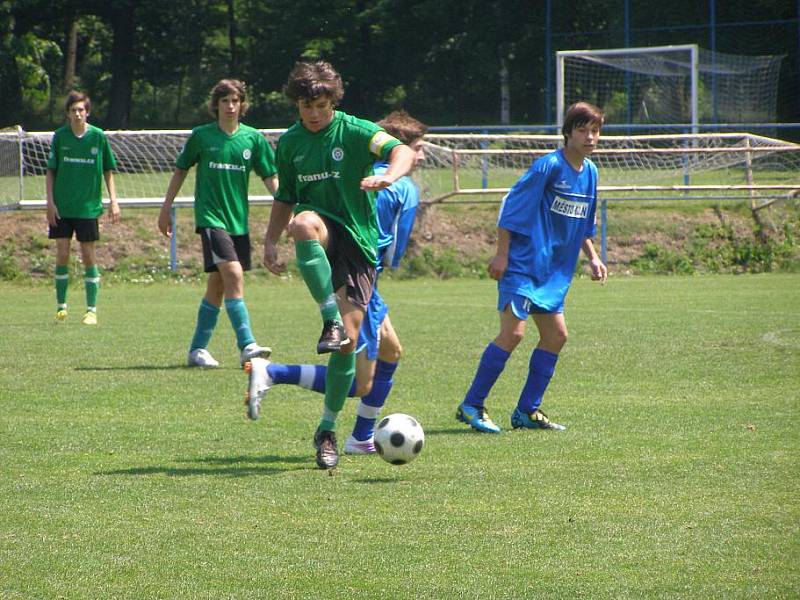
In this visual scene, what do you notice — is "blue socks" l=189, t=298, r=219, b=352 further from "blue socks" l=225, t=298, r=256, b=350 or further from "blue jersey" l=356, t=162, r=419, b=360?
"blue jersey" l=356, t=162, r=419, b=360

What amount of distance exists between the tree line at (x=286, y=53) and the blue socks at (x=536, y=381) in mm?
30688

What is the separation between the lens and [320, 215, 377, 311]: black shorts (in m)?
5.56

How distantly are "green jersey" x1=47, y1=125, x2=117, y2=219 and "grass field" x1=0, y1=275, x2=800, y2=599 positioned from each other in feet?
6.60

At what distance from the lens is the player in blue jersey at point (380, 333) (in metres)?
5.98

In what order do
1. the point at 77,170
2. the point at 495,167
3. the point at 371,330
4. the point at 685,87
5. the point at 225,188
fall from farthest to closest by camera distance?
→ the point at 685,87 → the point at 495,167 → the point at 77,170 → the point at 225,188 → the point at 371,330

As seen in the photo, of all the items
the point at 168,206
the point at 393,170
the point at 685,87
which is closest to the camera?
the point at 393,170

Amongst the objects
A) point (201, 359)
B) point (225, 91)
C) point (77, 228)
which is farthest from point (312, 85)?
point (77, 228)

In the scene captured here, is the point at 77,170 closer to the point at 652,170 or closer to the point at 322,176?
the point at 322,176

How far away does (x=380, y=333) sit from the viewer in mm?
6297

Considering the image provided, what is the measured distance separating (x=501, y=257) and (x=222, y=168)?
326cm

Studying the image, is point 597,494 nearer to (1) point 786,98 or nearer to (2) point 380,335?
(2) point 380,335

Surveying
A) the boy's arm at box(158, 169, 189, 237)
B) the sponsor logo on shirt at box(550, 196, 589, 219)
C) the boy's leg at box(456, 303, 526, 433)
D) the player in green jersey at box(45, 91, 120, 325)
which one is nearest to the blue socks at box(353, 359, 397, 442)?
the boy's leg at box(456, 303, 526, 433)

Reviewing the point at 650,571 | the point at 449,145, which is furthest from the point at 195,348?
the point at 449,145

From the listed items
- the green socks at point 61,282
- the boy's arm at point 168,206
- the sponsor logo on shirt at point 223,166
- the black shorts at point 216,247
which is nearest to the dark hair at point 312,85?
the boy's arm at point 168,206
